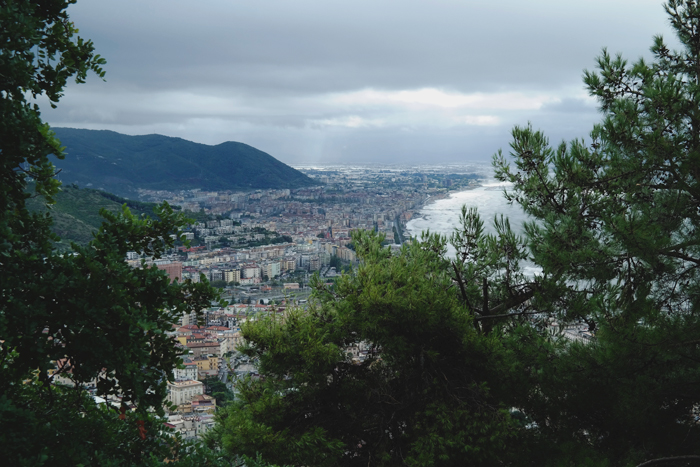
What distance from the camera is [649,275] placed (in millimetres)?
3869

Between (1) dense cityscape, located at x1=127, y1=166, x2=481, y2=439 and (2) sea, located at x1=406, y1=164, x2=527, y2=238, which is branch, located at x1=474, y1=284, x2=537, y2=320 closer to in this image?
(2) sea, located at x1=406, y1=164, x2=527, y2=238

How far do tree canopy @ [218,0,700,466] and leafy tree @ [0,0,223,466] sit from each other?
5.95 ft

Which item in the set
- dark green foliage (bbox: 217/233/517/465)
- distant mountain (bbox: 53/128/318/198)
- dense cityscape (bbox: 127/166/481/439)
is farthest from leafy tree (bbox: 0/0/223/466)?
distant mountain (bbox: 53/128/318/198)

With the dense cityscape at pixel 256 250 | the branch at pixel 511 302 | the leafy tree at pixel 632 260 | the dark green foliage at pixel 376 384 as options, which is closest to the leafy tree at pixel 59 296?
the dense cityscape at pixel 256 250

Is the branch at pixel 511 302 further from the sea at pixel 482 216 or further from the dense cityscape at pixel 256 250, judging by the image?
the dense cityscape at pixel 256 250

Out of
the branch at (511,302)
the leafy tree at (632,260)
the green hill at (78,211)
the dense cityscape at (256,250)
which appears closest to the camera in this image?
the leafy tree at (632,260)

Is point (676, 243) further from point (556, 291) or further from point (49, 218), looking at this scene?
point (49, 218)

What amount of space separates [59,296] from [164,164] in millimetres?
69574

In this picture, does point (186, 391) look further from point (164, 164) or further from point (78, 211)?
point (164, 164)

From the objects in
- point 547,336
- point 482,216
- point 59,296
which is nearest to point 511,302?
point 547,336

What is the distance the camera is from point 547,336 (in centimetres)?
462

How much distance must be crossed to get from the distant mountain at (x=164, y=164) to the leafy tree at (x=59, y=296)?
53146 millimetres

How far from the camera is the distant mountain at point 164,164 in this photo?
190ft

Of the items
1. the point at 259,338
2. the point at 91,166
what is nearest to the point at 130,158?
the point at 91,166
